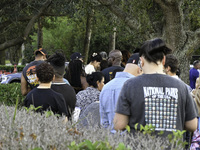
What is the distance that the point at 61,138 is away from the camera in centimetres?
267

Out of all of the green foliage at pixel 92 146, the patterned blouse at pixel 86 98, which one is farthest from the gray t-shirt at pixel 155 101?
the patterned blouse at pixel 86 98

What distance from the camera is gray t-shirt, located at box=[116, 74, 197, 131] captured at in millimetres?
3244

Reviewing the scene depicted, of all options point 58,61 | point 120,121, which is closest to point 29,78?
point 58,61

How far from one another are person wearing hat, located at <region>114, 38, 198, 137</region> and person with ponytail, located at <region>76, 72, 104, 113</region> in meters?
2.66

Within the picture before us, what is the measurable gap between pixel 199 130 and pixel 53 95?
1.99m

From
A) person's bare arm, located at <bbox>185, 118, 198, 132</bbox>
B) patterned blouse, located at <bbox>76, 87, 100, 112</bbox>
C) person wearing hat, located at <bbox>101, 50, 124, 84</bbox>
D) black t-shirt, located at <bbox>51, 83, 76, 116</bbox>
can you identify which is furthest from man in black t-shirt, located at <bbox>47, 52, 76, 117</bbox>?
person's bare arm, located at <bbox>185, 118, 198, 132</bbox>

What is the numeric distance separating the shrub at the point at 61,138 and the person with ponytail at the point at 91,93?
2.64 meters

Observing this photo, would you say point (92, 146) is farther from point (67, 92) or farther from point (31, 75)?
point (31, 75)

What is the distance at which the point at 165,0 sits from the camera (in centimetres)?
1171

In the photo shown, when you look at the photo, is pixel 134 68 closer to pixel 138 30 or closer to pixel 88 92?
pixel 88 92

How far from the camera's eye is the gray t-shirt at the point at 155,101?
3244 millimetres

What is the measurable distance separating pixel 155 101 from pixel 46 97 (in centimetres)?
186

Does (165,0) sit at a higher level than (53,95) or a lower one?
higher

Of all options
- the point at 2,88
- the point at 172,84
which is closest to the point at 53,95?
the point at 172,84
